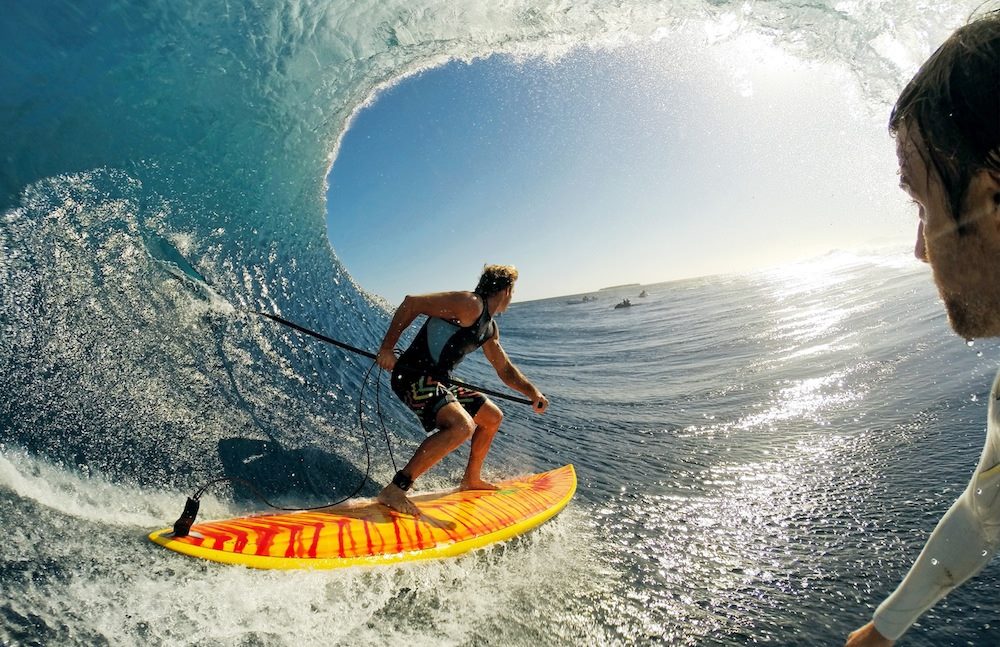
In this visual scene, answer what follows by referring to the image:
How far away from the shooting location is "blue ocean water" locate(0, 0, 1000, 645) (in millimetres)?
2996

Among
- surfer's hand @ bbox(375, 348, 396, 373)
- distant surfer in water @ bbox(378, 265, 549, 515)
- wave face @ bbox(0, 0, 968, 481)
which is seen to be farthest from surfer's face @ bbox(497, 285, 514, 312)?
wave face @ bbox(0, 0, 968, 481)

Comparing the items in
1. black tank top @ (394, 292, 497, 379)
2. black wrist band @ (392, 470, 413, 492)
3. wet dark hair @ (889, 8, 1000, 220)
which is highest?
wet dark hair @ (889, 8, 1000, 220)

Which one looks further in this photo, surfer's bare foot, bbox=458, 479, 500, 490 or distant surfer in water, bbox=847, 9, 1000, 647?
surfer's bare foot, bbox=458, 479, 500, 490

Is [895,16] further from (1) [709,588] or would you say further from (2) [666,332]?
(2) [666,332]

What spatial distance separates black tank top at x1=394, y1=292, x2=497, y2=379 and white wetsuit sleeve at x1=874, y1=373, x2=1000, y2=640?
13.3ft

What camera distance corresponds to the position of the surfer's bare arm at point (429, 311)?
15.7ft

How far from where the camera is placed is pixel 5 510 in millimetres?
3264

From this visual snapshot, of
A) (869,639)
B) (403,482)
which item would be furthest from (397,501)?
(869,639)

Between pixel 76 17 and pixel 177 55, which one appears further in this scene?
pixel 177 55

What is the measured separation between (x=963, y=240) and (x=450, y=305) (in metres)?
4.23

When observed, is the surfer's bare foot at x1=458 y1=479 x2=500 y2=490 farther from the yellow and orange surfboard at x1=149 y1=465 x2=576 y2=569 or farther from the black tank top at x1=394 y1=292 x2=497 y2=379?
the black tank top at x1=394 y1=292 x2=497 y2=379

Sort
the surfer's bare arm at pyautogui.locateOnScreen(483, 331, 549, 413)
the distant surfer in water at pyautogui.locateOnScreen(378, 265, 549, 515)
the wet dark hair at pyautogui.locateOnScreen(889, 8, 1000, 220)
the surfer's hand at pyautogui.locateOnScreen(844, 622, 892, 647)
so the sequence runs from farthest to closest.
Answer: the surfer's bare arm at pyautogui.locateOnScreen(483, 331, 549, 413), the distant surfer in water at pyautogui.locateOnScreen(378, 265, 549, 515), the surfer's hand at pyautogui.locateOnScreen(844, 622, 892, 647), the wet dark hair at pyautogui.locateOnScreen(889, 8, 1000, 220)

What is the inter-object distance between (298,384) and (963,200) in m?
7.33

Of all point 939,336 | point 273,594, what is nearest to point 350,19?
point 273,594
